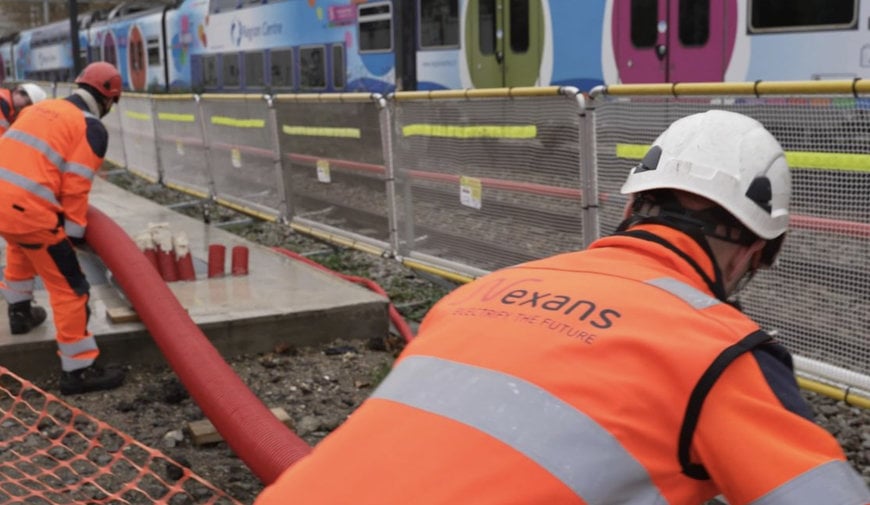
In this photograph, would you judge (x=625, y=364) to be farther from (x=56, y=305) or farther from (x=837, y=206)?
(x=56, y=305)

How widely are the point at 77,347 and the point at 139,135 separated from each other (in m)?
10.4

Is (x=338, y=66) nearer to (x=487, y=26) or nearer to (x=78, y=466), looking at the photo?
(x=487, y=26)

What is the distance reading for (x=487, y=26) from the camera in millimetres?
13508

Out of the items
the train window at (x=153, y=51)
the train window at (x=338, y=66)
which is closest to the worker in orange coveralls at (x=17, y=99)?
the train window at (x=338, y=66)

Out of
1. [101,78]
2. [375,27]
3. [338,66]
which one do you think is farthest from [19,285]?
[338,66]

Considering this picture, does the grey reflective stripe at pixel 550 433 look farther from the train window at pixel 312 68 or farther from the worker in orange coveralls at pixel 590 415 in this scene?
the train window at pixel 312 68

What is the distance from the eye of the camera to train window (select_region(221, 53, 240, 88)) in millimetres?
20609

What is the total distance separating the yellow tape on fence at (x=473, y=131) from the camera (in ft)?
20.2

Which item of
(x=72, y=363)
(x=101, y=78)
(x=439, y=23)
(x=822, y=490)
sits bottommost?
(x=72, y=363)

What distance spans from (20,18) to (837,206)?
146 ft

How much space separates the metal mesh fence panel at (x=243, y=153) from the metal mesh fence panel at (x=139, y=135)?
279 cm

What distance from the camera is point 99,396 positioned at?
19.0 ft

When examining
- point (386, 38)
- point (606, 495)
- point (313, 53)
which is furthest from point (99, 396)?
point (313, 53)

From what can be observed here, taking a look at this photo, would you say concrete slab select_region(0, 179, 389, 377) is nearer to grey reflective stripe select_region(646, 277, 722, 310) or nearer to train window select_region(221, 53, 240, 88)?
grey reflective stripe select_region(646, 277, 722, 310)
